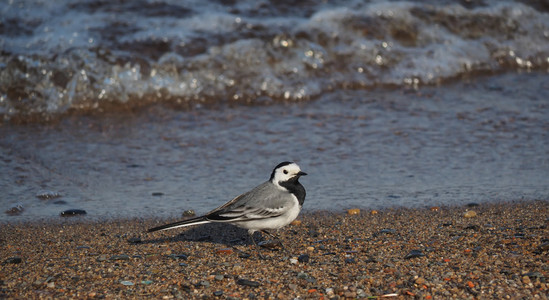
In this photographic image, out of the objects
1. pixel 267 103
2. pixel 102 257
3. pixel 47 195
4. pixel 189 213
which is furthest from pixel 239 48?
pixel 102 257

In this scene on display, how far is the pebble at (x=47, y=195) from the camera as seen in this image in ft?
22.9

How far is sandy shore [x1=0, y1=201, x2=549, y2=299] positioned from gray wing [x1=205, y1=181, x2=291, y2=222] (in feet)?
0.97

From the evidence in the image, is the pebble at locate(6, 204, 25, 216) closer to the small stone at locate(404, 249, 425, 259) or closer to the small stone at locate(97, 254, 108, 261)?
the small stone at locate(97, 254, 108, 261)

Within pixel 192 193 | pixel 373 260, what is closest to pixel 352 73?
pixel 192 193

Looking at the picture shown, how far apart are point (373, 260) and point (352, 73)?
630 cm

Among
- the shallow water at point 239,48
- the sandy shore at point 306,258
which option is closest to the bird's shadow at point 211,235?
the sandy shore at point 306,258

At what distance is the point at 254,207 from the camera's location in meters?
5.82

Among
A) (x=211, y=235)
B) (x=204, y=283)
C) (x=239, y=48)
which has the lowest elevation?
(x=211, y=235)

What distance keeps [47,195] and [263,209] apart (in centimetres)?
253

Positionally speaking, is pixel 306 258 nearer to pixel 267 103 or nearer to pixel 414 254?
pixel 414 254

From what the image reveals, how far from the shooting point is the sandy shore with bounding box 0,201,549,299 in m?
4.72

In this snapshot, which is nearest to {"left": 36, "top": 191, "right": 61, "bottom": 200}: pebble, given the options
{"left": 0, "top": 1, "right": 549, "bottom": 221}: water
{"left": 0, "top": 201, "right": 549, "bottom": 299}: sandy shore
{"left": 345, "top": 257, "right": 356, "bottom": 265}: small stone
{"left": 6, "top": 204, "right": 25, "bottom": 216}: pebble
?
{"left": 0, "top": 1, "right": 549, "bottom": 221}: water

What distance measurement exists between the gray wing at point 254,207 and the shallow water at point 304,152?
3.32ft

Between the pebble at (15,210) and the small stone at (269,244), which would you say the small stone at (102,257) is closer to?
the small stone at (269,244)
